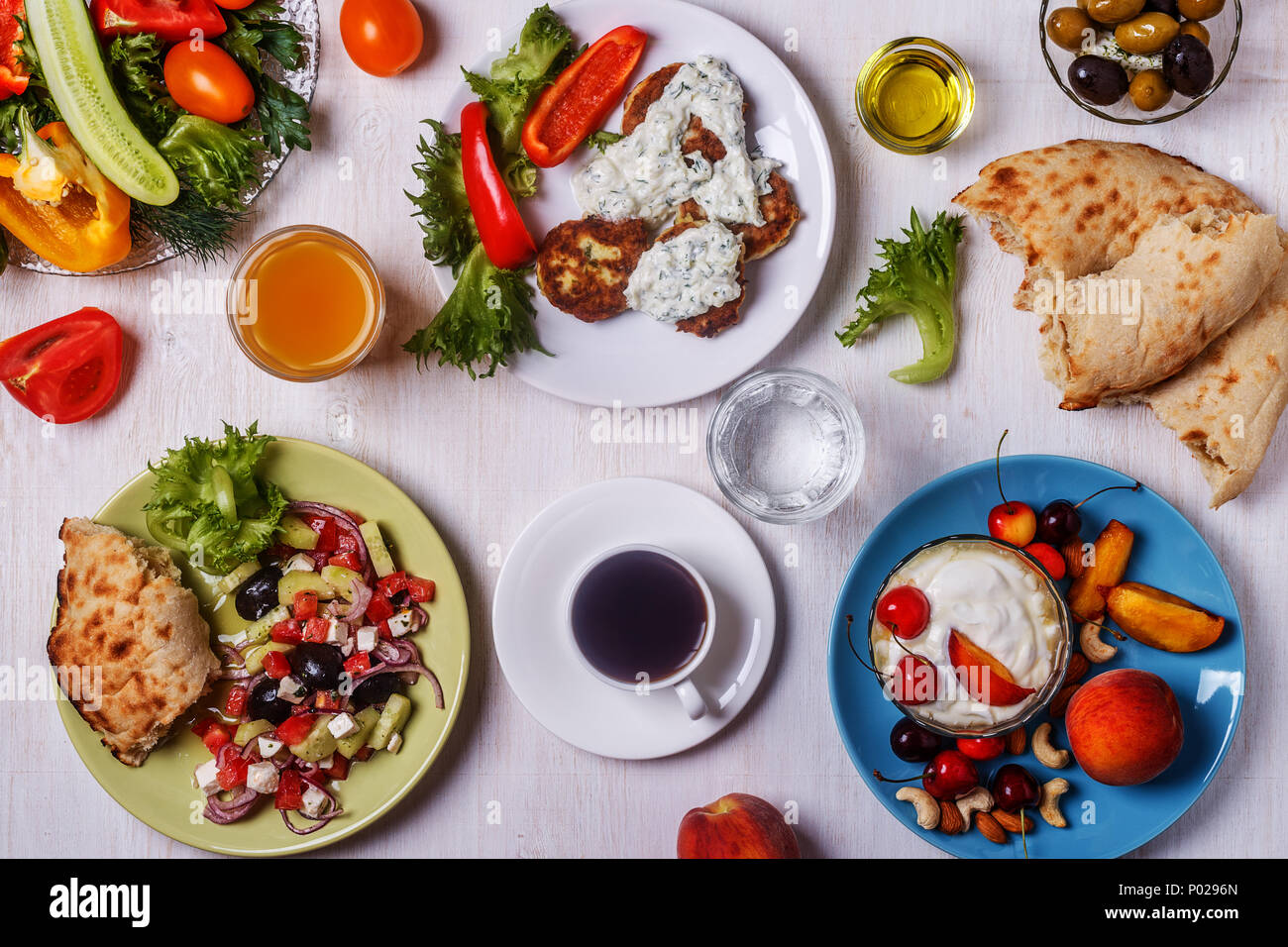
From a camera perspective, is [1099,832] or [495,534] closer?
[1099,832]

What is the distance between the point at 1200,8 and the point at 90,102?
2207 millimetres

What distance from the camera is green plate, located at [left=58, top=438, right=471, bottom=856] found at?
181 centimetres

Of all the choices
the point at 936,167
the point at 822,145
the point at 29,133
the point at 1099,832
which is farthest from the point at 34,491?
the point at 1099,832

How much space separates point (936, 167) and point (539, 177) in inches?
33.2

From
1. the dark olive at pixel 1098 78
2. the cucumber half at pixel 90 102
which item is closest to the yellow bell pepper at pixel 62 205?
the cucumber half at pixel 90 102

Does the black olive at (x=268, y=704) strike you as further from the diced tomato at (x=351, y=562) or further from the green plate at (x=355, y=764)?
the diced tomato at (x=351, y=562)

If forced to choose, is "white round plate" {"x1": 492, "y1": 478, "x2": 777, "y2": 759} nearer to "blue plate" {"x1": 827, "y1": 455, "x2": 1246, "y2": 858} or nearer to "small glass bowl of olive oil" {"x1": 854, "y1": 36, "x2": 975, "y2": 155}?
"blue plate" {"x1": 827, "y1": 455, "x2": 1246, "y2": 858}

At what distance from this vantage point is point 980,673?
5.32 ft

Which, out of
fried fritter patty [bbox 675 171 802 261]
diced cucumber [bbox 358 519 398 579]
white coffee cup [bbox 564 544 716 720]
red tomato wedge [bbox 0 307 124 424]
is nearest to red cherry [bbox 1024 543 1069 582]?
white coffee cup [bbox 564 544 716 720]

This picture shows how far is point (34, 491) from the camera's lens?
1.96 m

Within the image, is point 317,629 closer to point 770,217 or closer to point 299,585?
point 299,585

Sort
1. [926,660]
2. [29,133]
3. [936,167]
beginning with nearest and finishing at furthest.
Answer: [926,660]
[29,133]
[936,167]

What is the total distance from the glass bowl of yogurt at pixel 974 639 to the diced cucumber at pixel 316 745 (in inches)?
43.6
